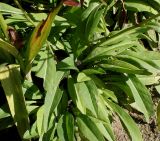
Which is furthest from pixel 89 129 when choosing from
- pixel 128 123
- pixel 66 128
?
pixel 128 123

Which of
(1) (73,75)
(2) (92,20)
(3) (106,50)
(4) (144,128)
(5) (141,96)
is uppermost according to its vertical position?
(2) (92,20)

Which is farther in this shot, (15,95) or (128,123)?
(128,123)

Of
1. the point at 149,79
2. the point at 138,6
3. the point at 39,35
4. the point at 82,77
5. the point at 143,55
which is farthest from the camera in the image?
the point at 138,6

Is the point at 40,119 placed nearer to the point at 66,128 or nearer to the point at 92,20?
the point at 66,128

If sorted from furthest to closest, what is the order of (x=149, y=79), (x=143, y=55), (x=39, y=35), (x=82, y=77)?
(x=149, y=79) → (x=143, y=55) → (x=82, y=77) → (x=39, y=35)

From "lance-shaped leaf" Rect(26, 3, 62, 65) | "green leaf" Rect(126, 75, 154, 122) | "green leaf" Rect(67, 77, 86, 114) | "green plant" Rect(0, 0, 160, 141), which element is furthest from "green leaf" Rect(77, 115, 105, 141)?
"lance-shaped leaf" Rect(26, 3, 62, 65)

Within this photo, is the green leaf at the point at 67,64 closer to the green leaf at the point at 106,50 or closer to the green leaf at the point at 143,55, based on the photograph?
the green leaf at the point at 106,50

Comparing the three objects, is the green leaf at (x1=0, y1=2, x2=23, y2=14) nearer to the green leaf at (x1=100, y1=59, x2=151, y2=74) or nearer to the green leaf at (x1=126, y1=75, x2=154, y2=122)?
the green leaf at (x1=100, y1=59, x2=151, y2=74)
